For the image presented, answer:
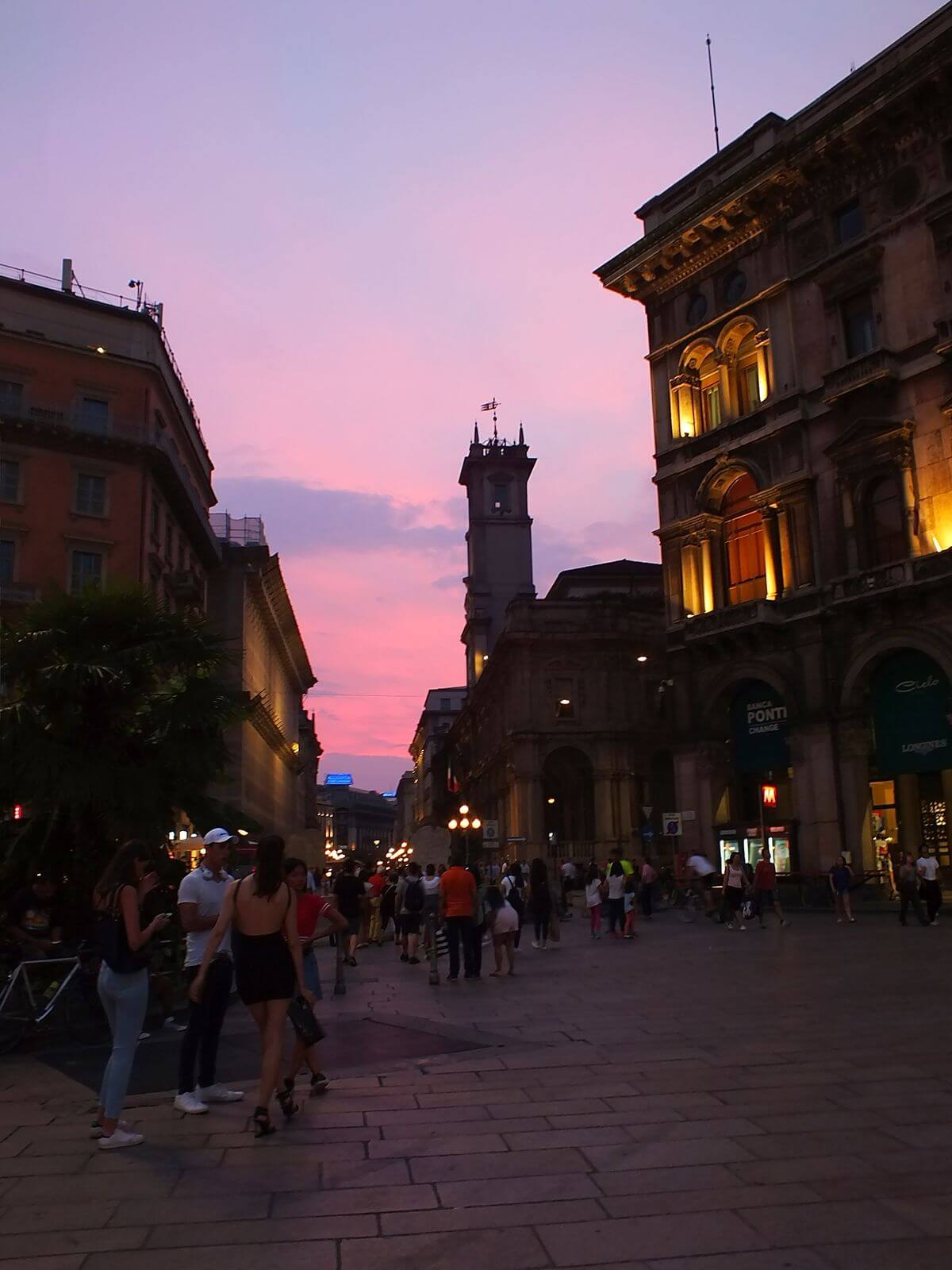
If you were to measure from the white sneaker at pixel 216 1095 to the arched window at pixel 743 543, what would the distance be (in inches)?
1158

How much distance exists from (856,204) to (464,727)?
61756 mm

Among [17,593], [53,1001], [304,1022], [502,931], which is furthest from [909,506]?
[17,593]

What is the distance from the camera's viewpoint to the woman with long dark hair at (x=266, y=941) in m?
7.03

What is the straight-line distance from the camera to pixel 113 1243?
4.96 metres

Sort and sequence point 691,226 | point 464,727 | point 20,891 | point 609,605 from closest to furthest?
point 20,891
point 691,226
point 609,605
point 464,727

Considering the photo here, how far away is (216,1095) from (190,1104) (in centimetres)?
37

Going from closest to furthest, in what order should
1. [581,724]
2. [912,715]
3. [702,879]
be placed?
[912,715] < [702,879] < [581,724]

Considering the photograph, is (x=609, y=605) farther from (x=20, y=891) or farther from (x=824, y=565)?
(x=20, y=891)

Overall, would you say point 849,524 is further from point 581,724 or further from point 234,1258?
point 234,1258

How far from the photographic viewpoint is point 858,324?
3278 cm

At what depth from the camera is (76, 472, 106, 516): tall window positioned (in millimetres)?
41500

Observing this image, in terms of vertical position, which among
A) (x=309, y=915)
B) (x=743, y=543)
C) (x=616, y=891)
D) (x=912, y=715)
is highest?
(x=743, y=543)

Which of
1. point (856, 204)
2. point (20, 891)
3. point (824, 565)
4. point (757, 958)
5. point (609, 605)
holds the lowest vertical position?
point (757, 958)

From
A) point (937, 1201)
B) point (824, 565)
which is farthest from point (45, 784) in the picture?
point (824, 565)
